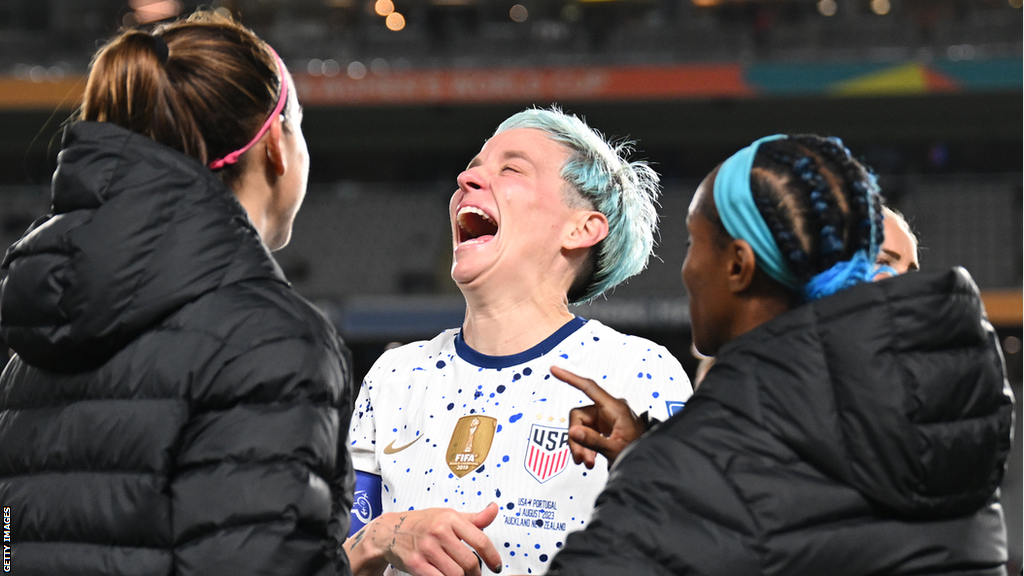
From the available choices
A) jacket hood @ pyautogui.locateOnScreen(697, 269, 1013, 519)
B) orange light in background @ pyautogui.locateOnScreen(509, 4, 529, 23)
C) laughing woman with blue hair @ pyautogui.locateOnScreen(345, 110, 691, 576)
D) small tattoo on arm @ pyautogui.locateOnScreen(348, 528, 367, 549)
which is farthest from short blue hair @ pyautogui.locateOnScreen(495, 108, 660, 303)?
orange light in background @ pyautogui.locateOnScreen(509, 4, 529, 23)

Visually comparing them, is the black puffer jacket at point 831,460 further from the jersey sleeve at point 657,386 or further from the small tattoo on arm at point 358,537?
the small tattoo on arm at point 358,537

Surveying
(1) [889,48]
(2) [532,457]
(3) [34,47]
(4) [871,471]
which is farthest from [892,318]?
(3) [34,47]

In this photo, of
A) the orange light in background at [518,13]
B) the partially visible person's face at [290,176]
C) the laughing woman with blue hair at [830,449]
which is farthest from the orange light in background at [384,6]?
the laughing woman with blue hair at [830,449]

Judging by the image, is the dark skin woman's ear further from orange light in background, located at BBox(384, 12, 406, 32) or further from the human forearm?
orange light in background, located at BBox(384, 12, 406, 32)

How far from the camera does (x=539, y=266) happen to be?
2.10 meters

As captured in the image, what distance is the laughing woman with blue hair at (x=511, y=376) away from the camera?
5.93 feet

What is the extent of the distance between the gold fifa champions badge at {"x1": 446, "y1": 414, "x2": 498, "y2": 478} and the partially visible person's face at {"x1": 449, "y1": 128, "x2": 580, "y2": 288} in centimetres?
31

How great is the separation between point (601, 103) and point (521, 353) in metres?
11.6

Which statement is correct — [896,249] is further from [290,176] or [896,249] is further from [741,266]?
[290,176]

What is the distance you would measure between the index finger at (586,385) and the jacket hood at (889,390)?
0.23m

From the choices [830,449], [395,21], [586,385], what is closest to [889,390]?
[830,449]

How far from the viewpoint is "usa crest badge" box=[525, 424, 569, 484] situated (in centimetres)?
184

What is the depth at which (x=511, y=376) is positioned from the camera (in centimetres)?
198

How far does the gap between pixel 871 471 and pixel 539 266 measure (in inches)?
41.2
